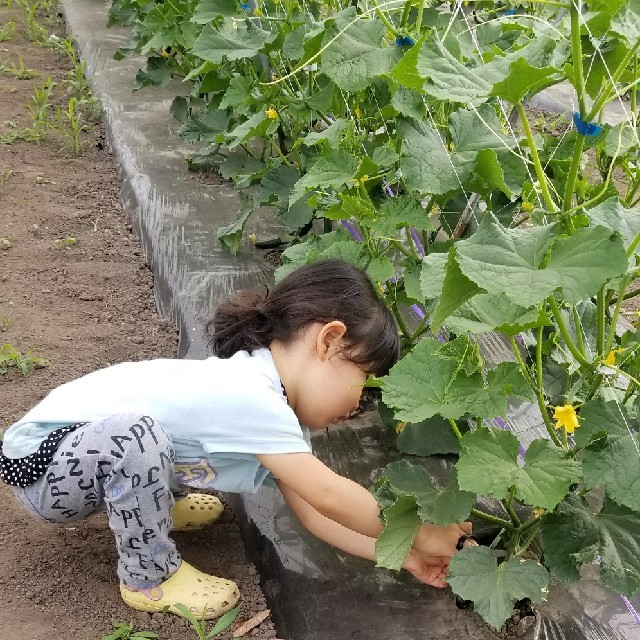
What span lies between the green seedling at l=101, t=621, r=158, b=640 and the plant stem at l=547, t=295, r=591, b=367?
937mm

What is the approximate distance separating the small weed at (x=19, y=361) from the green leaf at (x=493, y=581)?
1.30 m

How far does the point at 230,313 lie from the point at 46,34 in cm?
420

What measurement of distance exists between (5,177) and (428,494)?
2452 millimetres

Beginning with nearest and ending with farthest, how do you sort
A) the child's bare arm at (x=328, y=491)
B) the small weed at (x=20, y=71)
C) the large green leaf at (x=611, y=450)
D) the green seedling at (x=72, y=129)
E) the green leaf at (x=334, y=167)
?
the large green leaf at (x=611, y=450) → the child's bare arm at (x=328, y=491) → the green leaf at (x=334, y=167) → the green seedling at (x=72, y=129) → the small weed at (x=20, y=71)

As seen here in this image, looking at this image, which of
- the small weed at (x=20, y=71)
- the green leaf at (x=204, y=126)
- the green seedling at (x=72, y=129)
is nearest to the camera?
the green leaf at (x=204, y=126)

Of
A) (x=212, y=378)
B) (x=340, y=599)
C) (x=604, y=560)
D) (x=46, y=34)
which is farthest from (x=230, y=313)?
(x=46, y=34)

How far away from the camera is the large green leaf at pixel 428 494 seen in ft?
4.45

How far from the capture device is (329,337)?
158 centimetres

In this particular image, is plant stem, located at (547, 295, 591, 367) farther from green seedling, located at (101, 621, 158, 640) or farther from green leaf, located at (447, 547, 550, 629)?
green seedling, located at (101, 621, 158, 640)

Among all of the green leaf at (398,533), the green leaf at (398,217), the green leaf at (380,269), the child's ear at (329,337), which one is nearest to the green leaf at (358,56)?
the green leaf at (398,217)

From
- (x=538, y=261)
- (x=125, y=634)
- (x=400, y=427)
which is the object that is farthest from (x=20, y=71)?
(x=538, y=261)

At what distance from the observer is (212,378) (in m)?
1.56

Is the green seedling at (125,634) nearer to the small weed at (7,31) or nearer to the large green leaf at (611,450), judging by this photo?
the large green leaf at (611,450)

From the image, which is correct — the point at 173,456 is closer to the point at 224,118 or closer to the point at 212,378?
the point at 212,378
